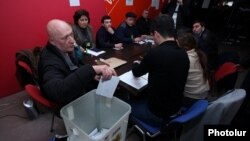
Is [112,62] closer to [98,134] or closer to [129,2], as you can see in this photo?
[98,134]

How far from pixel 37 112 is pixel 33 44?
3.52 ft

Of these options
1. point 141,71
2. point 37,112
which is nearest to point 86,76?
point 141,71

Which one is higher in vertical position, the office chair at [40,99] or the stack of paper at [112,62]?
the stack of paper at [112,62]

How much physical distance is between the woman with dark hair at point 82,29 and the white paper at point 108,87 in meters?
1.42

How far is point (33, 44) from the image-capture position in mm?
2604

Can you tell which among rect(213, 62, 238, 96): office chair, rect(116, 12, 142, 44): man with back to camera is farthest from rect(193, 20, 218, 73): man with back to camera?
rect(116, 12, 142, 44): man with back to camera

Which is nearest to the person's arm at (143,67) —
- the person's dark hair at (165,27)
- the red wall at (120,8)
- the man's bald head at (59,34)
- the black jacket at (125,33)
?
the person's dark hair at (165,27)

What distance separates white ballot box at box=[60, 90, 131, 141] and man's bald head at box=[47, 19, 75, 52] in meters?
0.42

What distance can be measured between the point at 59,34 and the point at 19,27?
5.01ft

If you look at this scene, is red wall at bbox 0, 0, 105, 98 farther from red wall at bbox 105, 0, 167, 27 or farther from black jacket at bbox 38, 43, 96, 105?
black jacket at bbox 38, 43, 96, 105

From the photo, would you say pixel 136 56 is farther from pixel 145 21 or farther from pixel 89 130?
pixel 145 21

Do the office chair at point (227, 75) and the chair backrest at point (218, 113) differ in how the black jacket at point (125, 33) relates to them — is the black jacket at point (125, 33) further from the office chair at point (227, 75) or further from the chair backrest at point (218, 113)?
the chair backrest at point (218, 113)

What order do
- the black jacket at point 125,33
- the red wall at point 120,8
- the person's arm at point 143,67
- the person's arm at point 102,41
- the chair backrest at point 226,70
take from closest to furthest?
the person's arm at point 143,67 → the chair backrest at point 226,70 → the person's arm at point 102,41 → the black jacket at point 125,33 → the red wall at point 120,8

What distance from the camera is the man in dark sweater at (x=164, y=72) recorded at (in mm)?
1260
